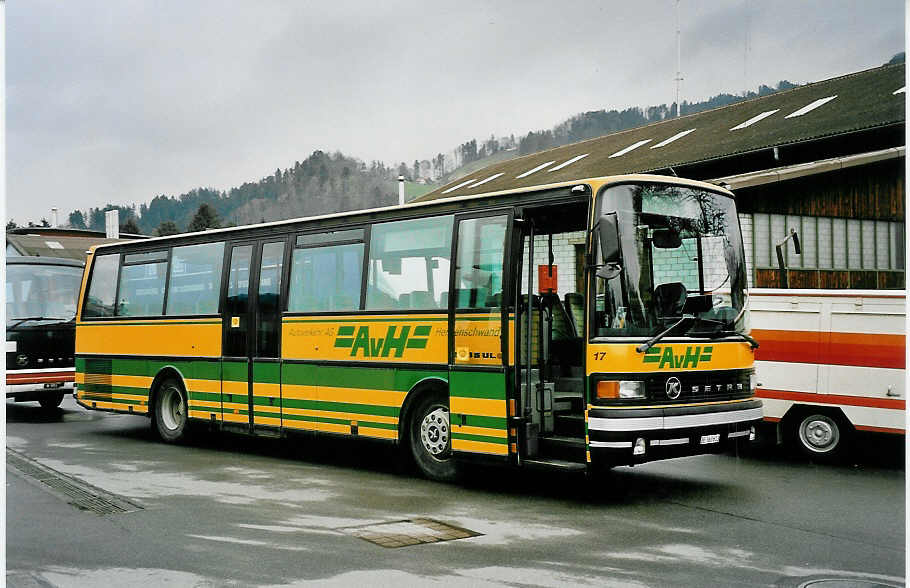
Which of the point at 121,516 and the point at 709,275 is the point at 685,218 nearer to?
the point at 709,275

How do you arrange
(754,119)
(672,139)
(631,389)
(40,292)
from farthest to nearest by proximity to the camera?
(672,139)
(754,119)
(40,292)
(631,389)

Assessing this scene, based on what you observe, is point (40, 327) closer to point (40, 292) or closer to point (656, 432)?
point (40, 292)

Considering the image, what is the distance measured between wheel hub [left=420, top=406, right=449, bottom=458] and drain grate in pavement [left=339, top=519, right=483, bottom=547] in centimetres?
220

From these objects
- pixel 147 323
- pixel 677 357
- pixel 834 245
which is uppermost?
pixel 834 245

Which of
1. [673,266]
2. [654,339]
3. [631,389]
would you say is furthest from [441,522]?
[673,266]

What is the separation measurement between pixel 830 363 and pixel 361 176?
39038 mm

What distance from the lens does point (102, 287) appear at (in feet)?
53.0

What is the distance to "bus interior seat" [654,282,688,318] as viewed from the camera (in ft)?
30.9

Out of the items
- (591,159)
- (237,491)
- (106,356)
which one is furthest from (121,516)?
(591,159)

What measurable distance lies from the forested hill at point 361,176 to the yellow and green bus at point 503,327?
2240 cm

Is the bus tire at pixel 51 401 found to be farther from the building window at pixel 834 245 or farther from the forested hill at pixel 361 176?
the forested hill at pixel 361 176

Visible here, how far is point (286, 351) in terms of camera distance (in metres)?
12.7

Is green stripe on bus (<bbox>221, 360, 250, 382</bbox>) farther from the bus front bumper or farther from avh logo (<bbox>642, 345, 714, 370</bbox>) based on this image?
avh logo (<bbox>642, 345, 714, 370</bbox>)

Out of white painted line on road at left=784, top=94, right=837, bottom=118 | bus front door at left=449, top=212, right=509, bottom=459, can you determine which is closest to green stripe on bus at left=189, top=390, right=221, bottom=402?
bus front door at left=449, top=212, right=509, bottom=459
